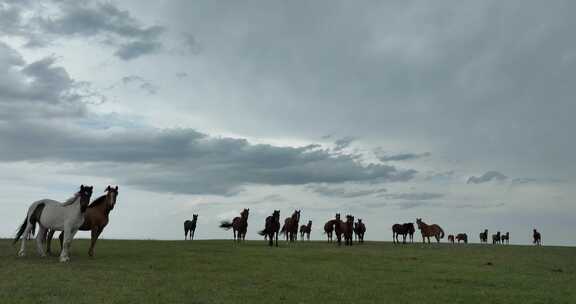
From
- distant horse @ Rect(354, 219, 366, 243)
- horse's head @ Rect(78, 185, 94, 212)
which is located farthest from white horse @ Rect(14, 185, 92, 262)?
distant horse @ Rect(354, 219, 366, 243)

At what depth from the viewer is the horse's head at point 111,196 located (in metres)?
21.2

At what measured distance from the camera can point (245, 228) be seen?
3838 centimetres

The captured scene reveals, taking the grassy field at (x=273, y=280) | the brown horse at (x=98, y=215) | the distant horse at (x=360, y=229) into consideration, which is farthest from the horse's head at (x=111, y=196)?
the distant horse at (x=360, y=229)

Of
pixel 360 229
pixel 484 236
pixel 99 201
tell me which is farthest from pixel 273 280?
pixel 484 236

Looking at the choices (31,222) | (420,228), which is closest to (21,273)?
(31,222)

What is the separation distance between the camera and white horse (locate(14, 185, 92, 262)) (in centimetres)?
1977

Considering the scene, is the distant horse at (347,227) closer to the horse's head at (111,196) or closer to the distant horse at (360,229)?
the distant horse at (360,229)

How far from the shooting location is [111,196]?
21.2 m

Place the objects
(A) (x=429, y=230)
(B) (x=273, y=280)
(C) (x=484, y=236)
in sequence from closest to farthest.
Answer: (B) (x=273, y=280), (A) (x=429, y=230), (C) (x=484, y=236)

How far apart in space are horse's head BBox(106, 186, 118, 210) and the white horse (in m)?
1.24

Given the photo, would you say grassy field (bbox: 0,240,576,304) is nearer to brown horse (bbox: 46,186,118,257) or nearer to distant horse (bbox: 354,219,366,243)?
brown horse (bbox: 46,186,118,257)

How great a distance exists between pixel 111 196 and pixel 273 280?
9998 mm

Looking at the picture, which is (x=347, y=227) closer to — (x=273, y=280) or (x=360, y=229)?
(x=360, y=229)

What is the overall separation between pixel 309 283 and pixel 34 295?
25.3ft
